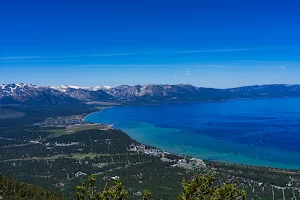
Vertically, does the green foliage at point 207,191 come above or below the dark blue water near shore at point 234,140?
above

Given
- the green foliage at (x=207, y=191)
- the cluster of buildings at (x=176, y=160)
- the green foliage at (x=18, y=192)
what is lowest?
the cluster of buildings at (x=176, y=160)

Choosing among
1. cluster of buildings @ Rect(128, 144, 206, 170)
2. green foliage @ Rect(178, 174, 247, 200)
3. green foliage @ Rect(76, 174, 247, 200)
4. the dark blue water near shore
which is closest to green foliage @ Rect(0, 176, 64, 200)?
green foliage @ Rect(76, 174, 247, 200)

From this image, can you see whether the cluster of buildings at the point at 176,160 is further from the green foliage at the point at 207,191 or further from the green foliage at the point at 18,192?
the green foliage at the point at 207,191

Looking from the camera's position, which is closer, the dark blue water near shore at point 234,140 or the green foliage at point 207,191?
the green foliage at point 207,191

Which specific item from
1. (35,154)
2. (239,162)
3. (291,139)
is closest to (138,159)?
(239,162)

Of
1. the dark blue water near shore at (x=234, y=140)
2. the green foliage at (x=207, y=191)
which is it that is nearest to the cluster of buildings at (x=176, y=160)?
the dark blue water near shore at (x=234, y=140)

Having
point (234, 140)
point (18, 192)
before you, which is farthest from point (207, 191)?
point (234, 140)

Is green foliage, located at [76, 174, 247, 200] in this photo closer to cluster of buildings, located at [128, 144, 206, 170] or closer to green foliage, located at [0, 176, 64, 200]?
green foliage, located at [0, 176, 64, 200]

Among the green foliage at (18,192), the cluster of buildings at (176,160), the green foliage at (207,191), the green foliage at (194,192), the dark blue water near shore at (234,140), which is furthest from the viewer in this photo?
the dark blue water near shore at (234,140)

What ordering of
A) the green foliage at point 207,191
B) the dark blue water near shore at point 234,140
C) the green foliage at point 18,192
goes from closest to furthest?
1. the green foliage at point 207,191
2. the green foliage at point 18,192
3. the dark blue water near shore at point 234,140
